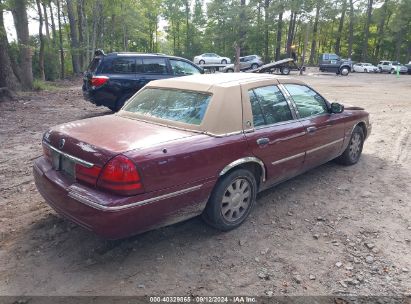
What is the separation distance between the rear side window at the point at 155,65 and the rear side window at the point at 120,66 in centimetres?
34

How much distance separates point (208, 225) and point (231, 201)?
35 centimetres

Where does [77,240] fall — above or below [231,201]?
below

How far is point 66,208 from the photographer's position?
304 centimetres

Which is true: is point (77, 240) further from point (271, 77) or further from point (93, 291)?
point (271, 77)

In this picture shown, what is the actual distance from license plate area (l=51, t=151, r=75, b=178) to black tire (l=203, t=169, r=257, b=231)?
4.40 ft

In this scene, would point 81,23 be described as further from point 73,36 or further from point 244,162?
point 244,162

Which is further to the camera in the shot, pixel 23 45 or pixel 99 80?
pixel 23 45

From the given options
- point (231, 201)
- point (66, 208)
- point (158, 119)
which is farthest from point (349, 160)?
point (66, 208)

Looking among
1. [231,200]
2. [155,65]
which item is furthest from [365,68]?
[231,200]

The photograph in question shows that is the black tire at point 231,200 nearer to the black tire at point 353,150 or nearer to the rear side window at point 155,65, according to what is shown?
the black tire at point 353,150

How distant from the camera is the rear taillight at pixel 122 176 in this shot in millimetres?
2764

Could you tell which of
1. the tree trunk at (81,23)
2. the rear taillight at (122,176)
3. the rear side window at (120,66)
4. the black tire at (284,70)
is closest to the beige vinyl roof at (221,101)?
the rear taillight at (122,176)

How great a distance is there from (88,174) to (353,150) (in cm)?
443

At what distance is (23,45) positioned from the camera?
14.8 m
